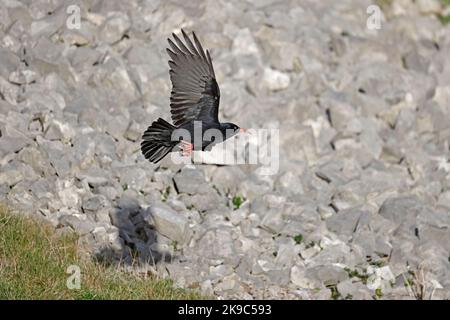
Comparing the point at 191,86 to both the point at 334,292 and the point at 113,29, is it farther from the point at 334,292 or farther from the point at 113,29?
the point at 113,29

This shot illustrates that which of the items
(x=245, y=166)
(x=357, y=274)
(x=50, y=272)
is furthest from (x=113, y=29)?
(x=357, y=274)

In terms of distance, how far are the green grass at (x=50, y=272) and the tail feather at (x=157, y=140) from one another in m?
1.45

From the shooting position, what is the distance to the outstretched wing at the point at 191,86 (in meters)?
10.5

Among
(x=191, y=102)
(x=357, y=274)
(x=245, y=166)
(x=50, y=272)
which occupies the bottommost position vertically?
(x=50, y=272)

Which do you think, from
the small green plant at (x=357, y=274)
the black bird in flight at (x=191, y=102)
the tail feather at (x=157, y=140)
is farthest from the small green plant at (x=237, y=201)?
the tail feather at (x=157, y=140)

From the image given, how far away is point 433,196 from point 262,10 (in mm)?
4458

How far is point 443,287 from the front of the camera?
1203 centimetres

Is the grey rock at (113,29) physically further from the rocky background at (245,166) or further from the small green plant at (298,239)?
the small green plant at (298,239)

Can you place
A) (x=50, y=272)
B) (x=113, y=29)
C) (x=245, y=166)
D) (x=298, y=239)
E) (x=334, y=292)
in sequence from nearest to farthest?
(x=50, y=272), (x=334, y=292), (x=298, y=239), (x=245, y=166), (x=113, y=29)

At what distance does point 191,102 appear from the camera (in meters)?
10.7

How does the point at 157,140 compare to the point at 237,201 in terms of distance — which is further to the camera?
the point at 237,201

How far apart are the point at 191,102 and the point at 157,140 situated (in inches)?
27.0

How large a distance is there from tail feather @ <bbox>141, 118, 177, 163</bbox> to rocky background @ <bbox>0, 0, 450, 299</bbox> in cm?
147

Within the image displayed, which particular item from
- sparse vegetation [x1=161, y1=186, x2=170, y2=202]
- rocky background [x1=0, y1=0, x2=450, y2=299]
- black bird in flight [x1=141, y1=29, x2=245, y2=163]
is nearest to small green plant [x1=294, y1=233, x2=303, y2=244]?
rocky background [x1=0, y1=0, x2=450, y2=299]
